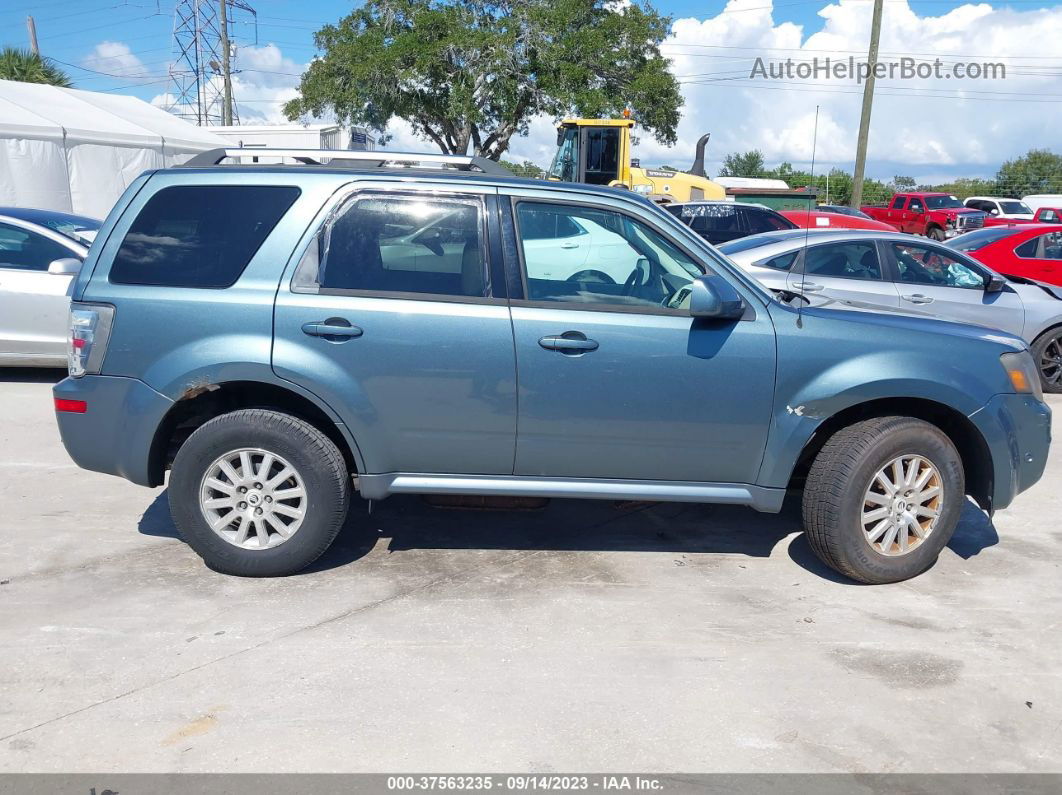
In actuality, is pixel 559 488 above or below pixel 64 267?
below

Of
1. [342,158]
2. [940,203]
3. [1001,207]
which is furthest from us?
[1001,207]

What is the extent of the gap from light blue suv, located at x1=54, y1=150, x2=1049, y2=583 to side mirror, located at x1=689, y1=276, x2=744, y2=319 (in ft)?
0.04

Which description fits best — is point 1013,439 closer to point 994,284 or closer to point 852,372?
point 852,372

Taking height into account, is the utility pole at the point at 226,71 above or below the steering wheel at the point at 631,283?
above

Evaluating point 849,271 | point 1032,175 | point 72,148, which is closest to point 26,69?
point 72,148

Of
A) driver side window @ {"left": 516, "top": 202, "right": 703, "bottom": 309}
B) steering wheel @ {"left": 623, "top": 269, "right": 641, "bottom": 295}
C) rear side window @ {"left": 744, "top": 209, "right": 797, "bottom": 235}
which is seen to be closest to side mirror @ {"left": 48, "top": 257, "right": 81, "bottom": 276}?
driver side window @ {"left": 516, "top": 202, "right": 703, "bottom": 309}

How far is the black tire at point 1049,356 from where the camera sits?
387 inches

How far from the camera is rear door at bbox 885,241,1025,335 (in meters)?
9.25

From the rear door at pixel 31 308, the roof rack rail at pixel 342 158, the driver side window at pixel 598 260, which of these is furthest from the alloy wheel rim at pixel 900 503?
the rear door at pixel 31 308

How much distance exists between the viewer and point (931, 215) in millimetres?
31172

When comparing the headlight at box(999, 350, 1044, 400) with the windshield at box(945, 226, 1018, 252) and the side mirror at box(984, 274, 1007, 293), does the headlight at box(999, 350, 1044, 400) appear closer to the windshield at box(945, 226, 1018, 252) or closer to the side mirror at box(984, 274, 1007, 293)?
the side mirror at box(984, 274, 1007, 293)

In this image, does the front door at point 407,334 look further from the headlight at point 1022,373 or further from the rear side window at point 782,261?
the rear side window at point 782,261

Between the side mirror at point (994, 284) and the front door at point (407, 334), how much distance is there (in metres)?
6.50

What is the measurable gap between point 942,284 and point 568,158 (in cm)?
1199
